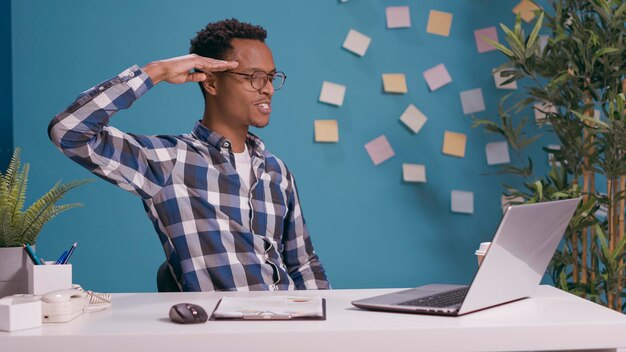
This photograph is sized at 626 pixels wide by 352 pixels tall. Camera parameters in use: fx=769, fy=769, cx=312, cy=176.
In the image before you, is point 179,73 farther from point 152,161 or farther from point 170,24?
point 170,24

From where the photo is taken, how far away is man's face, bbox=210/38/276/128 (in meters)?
2.03

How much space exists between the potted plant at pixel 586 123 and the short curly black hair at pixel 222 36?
1021mm

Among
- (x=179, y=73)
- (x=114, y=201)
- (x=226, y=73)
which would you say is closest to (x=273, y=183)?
(x=226, y=73)

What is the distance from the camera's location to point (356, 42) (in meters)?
3.10

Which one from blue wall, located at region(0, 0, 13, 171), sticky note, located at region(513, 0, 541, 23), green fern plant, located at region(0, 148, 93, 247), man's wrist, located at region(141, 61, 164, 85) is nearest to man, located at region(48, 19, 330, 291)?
man's wrist, located at region(141, 61, 164, 85)

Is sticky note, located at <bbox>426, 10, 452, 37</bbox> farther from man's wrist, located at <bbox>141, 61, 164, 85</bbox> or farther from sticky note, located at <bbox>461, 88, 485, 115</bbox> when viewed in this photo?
man's wrist, located at <bbox>141, 61, 164, 85</bbox>

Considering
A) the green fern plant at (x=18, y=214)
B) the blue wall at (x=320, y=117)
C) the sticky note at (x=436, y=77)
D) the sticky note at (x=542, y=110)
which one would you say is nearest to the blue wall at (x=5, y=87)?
the blue wall at (x=320, y=117)

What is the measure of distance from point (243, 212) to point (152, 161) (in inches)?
10.4

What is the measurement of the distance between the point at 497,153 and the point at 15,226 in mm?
2180

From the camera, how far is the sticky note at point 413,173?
3126mm

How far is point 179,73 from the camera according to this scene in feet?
5.86

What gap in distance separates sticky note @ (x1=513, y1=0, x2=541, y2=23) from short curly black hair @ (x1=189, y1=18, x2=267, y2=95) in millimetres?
1471

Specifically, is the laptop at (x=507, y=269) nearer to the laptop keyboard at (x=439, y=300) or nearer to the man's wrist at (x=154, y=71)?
the laptop keyboard at (x=439, y=300)

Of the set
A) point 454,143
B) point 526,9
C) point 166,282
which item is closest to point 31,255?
point 166,282
